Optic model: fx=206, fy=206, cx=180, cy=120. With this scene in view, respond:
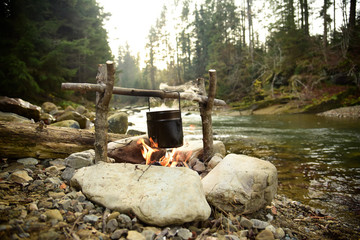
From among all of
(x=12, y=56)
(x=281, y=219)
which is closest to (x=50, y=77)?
(x=12, y=56)

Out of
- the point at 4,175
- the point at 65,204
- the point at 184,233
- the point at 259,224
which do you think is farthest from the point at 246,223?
the point at 4,175

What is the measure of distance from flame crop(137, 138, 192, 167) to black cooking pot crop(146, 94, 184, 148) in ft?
0.51

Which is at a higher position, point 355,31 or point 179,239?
point 355,31

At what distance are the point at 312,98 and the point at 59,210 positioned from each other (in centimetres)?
1875

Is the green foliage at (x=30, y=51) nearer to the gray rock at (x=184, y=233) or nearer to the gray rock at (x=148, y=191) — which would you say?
the gray rock at (x=148, y=191)

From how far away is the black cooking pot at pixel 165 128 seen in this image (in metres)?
3.17

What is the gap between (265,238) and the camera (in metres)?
2.23

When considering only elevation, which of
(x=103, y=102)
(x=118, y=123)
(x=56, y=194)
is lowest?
(x=56, y=194)

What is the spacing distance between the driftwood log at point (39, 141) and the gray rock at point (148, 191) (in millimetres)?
1496

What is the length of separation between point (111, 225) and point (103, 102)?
5.92 feet

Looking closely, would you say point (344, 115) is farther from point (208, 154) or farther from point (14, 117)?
point (14, 117)

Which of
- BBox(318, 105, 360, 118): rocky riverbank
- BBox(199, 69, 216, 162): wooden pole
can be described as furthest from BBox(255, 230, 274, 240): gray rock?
BBox(318, 105, 360, 118): rocky riverbank

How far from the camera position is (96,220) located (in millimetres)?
2135

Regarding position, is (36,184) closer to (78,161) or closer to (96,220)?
(78,161)
